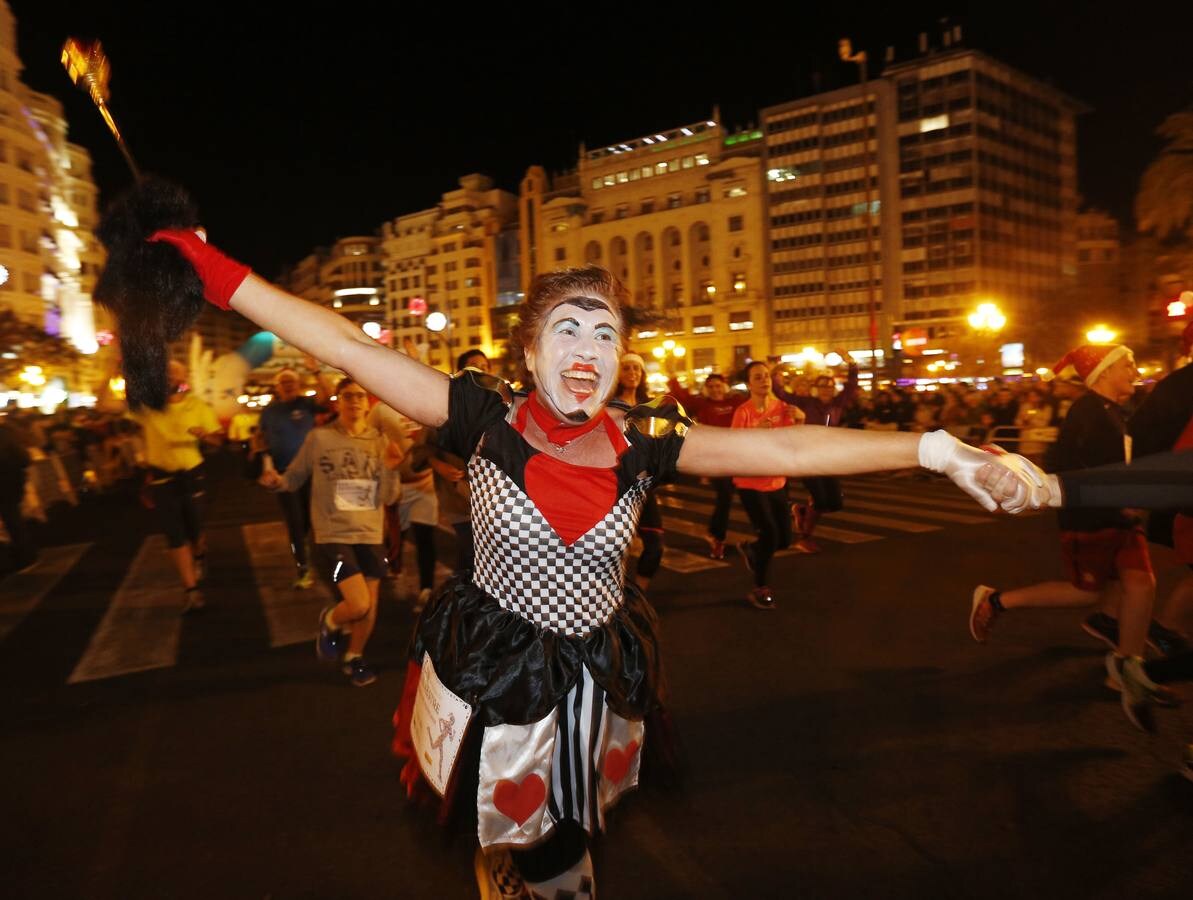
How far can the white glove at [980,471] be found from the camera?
2.07m

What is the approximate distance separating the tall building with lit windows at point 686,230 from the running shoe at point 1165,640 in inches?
2860

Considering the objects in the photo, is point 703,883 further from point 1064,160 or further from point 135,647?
point 1064,160

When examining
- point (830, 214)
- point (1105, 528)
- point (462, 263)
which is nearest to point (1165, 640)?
point (1105, 528)

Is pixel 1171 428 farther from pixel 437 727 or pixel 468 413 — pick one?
pixel 437 727

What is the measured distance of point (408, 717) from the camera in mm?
2584

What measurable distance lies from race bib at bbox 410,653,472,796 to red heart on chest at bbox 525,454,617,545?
51cm

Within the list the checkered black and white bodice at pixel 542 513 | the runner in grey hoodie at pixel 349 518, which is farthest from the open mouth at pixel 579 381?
the runner in grey hoodie at pixel 349 518

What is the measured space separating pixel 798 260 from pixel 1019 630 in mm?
77180

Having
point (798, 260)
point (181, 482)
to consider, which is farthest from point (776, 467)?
point (798, 260)

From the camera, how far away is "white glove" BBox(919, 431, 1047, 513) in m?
2.07

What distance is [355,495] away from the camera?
5746 mm

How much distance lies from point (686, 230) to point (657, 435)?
276ft

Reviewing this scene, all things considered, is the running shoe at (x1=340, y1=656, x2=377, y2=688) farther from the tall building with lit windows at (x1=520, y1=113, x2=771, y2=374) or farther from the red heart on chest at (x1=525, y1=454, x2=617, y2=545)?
the tall building with lit windows at (x1=520, y1=113, x2=771, y2=374)

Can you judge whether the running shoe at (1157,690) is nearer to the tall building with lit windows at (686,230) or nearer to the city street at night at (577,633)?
the city street at night at (577,633)
